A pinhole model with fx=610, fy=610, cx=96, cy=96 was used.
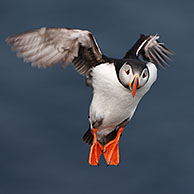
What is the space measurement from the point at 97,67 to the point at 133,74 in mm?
905

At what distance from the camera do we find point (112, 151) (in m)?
11.7

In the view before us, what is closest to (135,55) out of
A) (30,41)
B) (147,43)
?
(147,43)

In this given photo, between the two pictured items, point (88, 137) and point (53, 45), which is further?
point (88, 137)

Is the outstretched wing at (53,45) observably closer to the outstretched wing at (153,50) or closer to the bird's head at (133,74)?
the bird's head at (133,74)

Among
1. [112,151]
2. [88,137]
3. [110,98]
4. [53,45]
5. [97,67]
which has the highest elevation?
[53,45]

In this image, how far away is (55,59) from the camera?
10.5m

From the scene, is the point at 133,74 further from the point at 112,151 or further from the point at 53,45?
the point at 112,151

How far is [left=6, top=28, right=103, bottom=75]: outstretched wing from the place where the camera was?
10.2 meters

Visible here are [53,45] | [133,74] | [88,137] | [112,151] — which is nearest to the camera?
[133,74]

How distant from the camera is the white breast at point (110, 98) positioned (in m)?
10.4

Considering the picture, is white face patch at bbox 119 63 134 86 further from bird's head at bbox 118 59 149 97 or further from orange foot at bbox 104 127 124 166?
orange foot at bbox 104 127 124 166

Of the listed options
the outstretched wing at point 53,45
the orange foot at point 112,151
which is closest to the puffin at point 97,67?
the outstretched wing at point 53,45

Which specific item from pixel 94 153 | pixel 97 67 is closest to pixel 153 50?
pixel 97 67

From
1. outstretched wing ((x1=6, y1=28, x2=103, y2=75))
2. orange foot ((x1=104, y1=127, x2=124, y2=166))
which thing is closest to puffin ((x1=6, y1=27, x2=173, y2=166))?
outstretched wing ((x1=6, y1=28, x2=103, y2=75))
